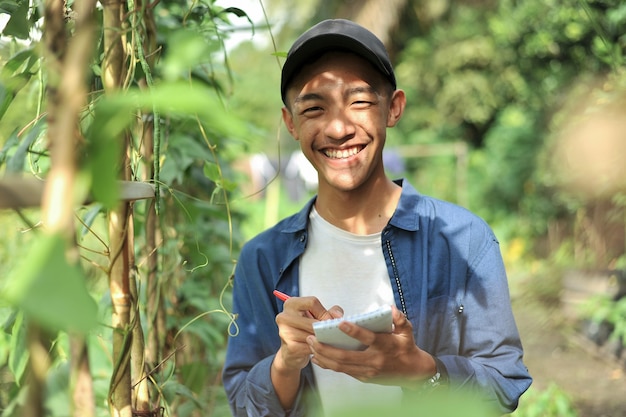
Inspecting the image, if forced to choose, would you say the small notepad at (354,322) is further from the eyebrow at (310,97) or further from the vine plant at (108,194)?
the eyebrow at (310,97)

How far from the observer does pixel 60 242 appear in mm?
418

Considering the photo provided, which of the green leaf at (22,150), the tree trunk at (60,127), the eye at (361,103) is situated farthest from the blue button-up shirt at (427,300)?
the tree trunk at (60,127)

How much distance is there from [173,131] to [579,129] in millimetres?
4329

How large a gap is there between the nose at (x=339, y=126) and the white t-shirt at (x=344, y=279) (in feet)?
0.73

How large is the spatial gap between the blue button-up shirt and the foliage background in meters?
0.08

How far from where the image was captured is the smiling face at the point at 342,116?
4.90 feet

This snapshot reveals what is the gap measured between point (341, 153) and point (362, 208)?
0.16 m

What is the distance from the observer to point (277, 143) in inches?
74.8

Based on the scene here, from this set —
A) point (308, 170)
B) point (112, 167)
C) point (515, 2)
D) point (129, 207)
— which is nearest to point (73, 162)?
point (112, 167)

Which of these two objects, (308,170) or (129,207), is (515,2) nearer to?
(308,170)

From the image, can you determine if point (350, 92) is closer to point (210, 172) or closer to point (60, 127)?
point (210, 172)

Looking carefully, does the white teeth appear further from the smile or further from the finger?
the finger

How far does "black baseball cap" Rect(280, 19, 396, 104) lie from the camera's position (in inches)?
58.5

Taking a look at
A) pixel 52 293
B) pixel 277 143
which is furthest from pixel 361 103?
pixel 52 293
